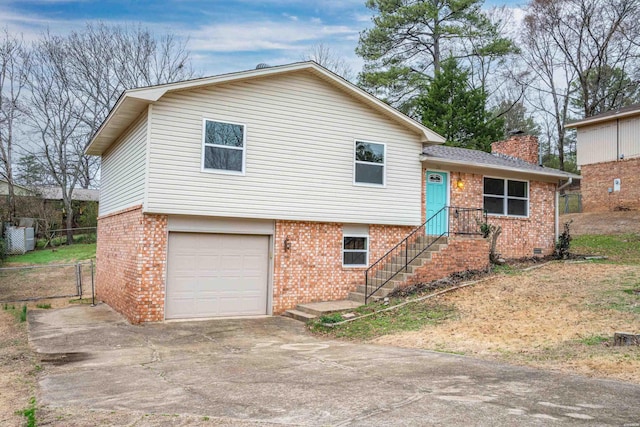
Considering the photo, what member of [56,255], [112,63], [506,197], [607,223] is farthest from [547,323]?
[112,63]

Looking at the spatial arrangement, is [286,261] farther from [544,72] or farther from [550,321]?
[544,72]

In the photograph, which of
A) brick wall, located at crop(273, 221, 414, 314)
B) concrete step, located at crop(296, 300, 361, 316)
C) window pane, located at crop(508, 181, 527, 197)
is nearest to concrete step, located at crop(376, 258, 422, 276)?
brick wall, located at crop(273, 221, 414, 314)

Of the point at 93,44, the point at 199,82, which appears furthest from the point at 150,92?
the point at 93,44

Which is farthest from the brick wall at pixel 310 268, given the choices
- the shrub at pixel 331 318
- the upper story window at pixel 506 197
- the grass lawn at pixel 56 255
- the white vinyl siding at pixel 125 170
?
the grass lawn at pixel 56 255

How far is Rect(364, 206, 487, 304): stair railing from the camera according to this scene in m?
13.0

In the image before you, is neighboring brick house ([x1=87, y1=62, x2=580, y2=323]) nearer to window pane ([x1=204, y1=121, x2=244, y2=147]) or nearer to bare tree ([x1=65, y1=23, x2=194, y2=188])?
window pane ([x1=204, y1=121, x2=244, y2=147])

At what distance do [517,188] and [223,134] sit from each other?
388 inches

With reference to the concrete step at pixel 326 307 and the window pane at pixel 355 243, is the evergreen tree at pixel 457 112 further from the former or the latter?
the concrete step at pixel 326 307

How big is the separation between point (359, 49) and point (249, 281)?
2177 cm

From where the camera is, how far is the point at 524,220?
15.9 meters

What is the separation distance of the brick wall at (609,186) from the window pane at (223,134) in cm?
1985

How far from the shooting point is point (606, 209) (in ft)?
78.6

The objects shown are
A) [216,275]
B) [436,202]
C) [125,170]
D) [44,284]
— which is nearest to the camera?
[216,275]

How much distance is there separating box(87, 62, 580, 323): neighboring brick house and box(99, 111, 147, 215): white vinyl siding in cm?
7
